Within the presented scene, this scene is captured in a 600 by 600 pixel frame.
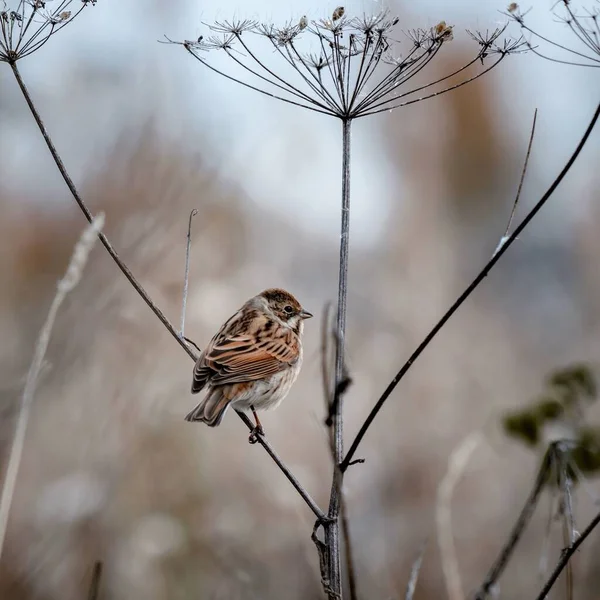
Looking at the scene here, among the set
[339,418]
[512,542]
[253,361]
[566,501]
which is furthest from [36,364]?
[253,361]

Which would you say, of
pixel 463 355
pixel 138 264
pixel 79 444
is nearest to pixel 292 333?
pixel 138 264

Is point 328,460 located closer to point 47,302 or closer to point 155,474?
point 155,474

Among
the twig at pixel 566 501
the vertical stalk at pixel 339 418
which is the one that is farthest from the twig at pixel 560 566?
the vertical stalk at pixel 339 418

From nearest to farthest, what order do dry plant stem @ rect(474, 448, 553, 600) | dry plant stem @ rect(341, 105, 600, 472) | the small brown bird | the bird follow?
dry plant stem @ rect(341, 105, 600, 472)
dry plant stem @ rect(474, 448, 553, 600)
the small brown bird
the bird

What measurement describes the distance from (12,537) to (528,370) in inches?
193

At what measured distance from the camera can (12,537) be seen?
13.1 feet

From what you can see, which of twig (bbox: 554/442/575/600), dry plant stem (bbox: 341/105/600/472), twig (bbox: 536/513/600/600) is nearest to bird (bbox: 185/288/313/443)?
twig (bbox: 554/442/575/600)

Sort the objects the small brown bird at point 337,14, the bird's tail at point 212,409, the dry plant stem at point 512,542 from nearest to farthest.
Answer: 1. the dry plant stem at point 512,542
2. the small brown bird at point 337,14
3. the bird's tail at point 212,409

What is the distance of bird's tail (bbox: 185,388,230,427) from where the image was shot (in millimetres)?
2863

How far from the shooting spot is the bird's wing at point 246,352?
3.12 metres

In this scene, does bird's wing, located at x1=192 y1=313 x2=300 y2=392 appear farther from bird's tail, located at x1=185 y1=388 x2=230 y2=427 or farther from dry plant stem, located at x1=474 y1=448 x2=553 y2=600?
dry plant stem, located at x1=474 y1=448 x2=553 y2=600

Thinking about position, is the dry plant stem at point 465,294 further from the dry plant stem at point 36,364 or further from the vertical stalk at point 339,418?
the dry plant stem at point 36,364

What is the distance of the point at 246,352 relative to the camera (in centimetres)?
339

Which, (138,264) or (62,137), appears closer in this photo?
(138,264)
